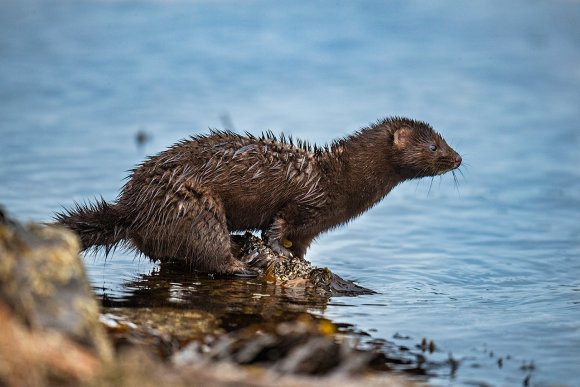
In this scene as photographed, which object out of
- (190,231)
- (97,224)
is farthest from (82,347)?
(190,231)

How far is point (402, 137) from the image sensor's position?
9305 millimetres

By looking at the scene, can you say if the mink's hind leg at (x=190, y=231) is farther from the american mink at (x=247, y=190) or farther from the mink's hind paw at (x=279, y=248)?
the mink's hind paw at (x=279, y=248)

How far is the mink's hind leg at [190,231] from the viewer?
7.96 meters

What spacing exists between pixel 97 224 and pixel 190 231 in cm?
75

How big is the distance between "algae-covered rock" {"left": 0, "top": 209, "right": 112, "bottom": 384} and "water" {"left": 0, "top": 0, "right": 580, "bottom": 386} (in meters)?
2.49

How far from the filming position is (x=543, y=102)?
1645 centimetres

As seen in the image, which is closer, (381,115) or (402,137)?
(402,137)

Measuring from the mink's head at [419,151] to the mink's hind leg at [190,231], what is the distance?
2.05 metres

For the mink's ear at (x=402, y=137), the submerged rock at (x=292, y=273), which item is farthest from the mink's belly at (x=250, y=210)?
the mink's ear at (x=402, y=137)

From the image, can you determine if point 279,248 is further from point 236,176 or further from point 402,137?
point 402,137

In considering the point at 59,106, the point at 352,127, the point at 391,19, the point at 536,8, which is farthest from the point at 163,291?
the point at 536,8

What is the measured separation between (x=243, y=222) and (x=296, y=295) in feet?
3.76

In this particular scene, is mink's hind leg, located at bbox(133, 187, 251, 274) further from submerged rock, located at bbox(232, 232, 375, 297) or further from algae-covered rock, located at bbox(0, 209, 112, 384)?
algae-covered rock, located at bbox(0, 209, 112, 384)

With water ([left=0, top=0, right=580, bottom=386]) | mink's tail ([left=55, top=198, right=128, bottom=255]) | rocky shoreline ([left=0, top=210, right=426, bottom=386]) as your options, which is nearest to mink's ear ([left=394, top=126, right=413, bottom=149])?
water ([left=0, top=0, right=580, bottom=386])
